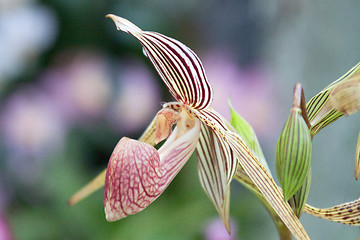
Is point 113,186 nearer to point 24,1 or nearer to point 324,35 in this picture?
point 324,35

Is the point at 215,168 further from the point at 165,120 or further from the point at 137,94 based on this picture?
the point at 137,94

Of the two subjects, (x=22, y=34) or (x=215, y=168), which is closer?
(x=215, y=168)

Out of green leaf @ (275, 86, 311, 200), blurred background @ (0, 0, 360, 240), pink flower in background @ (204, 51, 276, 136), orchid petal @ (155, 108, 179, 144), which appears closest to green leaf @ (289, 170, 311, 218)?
green leaf @ (275, 86, 311, 200)

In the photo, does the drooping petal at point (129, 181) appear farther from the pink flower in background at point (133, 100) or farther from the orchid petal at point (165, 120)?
the pink flower in background at point (133, 100)

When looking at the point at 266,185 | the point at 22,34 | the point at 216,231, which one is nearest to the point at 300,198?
the point at 266,185

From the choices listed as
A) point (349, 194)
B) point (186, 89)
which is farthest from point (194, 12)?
point (186, 89)
